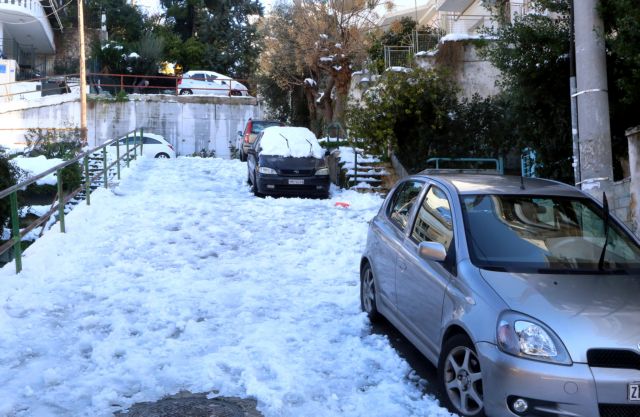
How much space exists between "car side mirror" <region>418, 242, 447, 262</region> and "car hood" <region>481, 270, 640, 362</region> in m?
0.38

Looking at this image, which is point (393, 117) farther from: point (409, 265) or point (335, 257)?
point (409, 265)

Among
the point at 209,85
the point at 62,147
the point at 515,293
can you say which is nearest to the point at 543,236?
the point at 515,293

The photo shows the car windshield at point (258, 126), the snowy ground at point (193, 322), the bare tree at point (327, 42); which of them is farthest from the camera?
the bare tree at point (327, 42)

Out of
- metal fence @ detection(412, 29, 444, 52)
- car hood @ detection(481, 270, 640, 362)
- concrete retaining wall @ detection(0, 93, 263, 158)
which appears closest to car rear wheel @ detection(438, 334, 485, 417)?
car hood @ detection(481, 270, 640, 362)

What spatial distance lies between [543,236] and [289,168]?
37.6 feet

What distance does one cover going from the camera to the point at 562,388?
362 cm

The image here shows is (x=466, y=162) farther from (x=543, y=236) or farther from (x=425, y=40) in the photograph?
(x=543, y=236)

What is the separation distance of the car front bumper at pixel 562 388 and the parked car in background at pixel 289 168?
1242cm

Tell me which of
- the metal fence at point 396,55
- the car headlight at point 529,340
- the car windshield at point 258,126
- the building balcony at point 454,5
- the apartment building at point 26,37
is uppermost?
the apartment building at point 26,37

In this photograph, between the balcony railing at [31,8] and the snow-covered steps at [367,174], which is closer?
the snow-covered steps at [367,174]

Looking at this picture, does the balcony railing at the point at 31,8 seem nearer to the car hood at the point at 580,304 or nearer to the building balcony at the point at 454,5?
the building balcony at the point at 454,5

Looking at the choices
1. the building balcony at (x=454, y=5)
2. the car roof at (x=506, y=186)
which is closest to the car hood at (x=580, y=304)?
the car roof at (x=506, y=186)

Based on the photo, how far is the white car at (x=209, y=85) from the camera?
37.7m

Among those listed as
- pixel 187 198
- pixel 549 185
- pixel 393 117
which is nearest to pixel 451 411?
pixel 549 185
